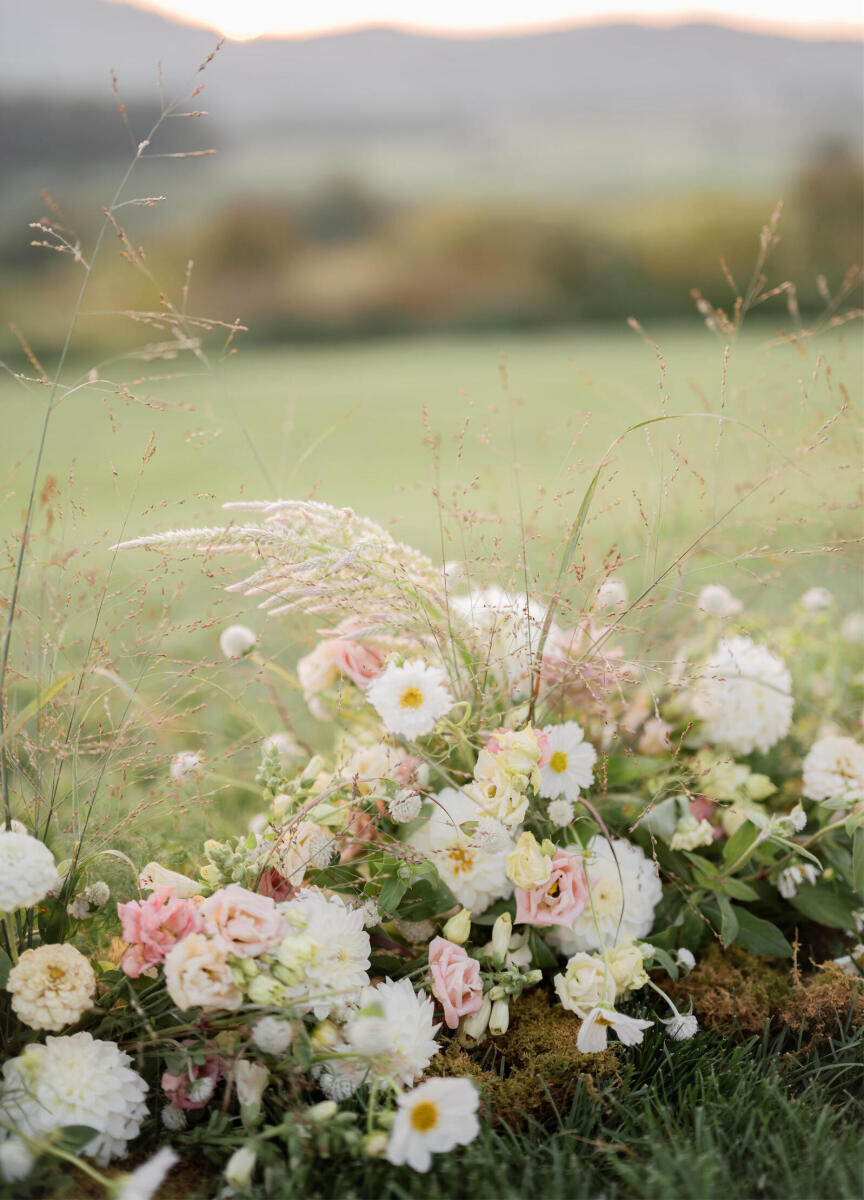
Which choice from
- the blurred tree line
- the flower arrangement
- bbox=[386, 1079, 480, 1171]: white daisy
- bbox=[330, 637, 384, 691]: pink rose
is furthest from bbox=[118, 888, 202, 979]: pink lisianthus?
the blurred tree line

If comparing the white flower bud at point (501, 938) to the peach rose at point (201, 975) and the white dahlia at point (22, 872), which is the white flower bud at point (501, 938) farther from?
the white dahlia at point (22, 872)

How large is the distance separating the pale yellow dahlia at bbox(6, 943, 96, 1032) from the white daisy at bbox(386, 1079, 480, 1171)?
261mm

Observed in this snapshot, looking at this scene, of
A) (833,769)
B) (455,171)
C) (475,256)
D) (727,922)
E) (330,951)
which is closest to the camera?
(330,951)

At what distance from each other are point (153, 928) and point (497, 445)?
1851 mm

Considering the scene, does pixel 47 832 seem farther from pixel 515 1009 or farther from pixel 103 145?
pixel 103 145

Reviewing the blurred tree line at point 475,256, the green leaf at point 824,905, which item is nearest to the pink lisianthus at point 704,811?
the green leaf at point 824,905

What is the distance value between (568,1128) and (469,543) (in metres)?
0.55

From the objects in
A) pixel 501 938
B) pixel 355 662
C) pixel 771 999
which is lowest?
pixel 771 999

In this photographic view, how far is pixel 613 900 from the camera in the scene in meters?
1.03

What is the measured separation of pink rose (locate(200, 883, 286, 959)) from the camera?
772 millimetres

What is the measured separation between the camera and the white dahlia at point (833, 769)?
1.15 metres

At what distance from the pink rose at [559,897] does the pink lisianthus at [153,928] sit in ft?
1.02

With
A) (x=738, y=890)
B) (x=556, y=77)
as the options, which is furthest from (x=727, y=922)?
(x=556, y=77)

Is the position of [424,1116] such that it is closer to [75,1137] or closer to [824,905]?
[75,1137]
